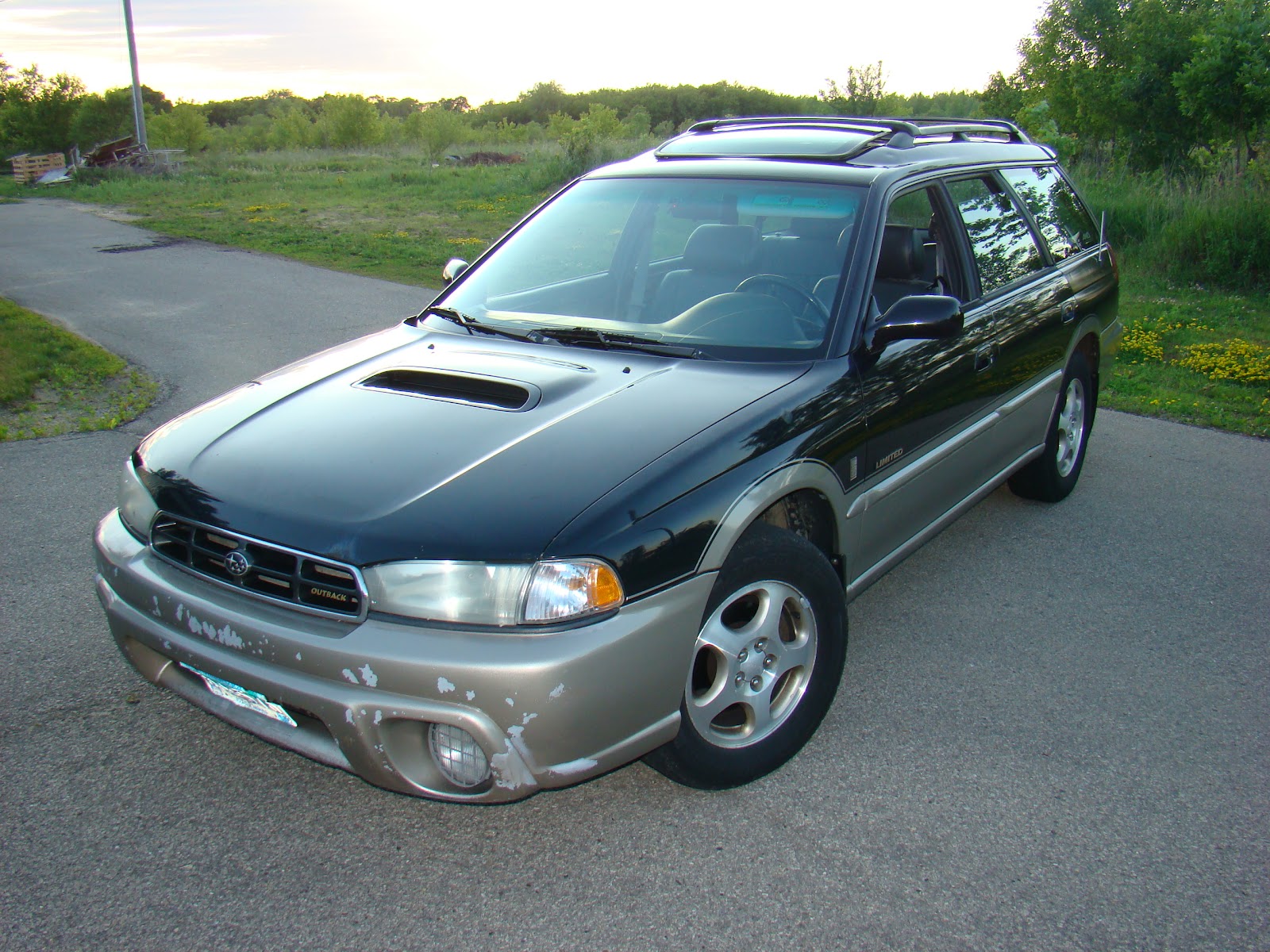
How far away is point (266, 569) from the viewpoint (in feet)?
8.11

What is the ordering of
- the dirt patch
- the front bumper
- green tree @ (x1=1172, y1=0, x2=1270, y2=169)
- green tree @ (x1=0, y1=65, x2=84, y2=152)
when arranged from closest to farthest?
1. the front bumper
2. the dirt patch
3. green tree @ (x1=1172, y1=0, x2=1270, y2=169)
4. green tree @ (x1=0, y1=65, x2=84, y2=152)

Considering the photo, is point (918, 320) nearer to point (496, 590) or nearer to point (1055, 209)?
point (496, 590)

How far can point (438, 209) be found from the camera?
21.0 metres

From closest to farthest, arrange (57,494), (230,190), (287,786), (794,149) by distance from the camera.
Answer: (287,786) → (794,149) → (57,494) → (230,190)

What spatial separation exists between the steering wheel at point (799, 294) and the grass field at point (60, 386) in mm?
4807

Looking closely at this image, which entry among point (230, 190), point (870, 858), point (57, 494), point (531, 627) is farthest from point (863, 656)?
point (230, 190)

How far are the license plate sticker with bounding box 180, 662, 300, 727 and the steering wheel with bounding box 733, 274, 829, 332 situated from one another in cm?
195

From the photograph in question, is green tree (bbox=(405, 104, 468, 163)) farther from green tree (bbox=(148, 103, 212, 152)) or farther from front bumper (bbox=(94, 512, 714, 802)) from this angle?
front bumper (bbox=(94, 512, 714, 802))

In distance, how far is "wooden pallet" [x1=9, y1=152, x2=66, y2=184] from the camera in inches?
1471

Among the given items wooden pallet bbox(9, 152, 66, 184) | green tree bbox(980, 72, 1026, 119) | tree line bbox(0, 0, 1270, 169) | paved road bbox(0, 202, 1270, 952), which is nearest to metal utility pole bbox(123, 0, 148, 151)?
wooden pallet bbox(9, 152, 66, 184)

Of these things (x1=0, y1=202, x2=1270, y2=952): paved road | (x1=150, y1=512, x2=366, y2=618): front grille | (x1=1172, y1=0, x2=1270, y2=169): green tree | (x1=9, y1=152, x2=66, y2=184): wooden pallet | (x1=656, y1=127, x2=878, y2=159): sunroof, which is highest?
(x1=1172, y1=0, x2=1270, y2=169): green tree

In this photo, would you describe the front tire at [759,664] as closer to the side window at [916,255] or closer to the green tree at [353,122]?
the side window at [916,255]

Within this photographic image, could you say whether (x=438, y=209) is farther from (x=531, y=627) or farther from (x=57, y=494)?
(x=531, y=627)

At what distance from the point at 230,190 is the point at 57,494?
24429 millimetres
